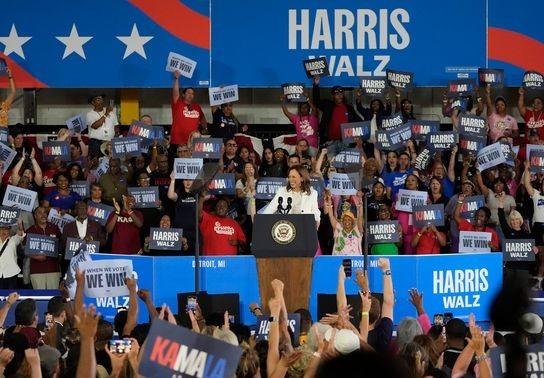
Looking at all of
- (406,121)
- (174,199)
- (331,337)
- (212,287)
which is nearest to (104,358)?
(331,337)

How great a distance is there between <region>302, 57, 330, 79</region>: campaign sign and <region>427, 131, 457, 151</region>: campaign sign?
1835 millimetres

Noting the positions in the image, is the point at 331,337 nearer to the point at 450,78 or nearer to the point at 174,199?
the point at 174,199

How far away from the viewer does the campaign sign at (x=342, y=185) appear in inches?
568

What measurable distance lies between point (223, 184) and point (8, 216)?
98.2 inches

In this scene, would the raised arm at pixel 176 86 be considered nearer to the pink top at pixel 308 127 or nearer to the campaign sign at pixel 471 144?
the pink top at pixel 308 127

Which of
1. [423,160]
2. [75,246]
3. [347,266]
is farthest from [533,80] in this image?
[75,246]

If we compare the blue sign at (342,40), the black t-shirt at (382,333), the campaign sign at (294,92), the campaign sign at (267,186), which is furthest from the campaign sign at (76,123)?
the black t-shirt at (382,333)

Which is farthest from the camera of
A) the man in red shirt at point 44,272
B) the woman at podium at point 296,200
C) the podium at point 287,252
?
the man in red shirt at point 44,272

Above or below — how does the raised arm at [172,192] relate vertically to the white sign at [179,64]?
below

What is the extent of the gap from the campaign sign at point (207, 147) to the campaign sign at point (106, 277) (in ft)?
21.4

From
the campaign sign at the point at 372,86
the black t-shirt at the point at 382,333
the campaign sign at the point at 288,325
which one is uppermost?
the campaign sign at the point at 372,86

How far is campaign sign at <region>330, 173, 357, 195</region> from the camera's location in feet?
47.4

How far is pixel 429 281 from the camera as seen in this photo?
12289mm

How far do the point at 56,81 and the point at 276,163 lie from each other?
3840mm
